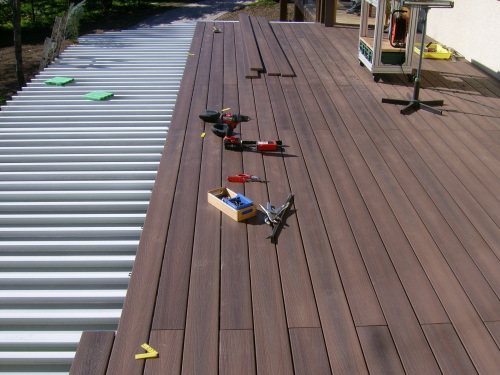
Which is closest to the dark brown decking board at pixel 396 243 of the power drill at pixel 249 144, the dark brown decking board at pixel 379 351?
the dark brown decking board at pixel 379 351

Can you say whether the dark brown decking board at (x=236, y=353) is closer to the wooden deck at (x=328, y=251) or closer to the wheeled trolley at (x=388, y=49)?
the wooden deck at (x=328, y=251)

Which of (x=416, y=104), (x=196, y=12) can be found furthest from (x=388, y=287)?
(x=196, y=12)

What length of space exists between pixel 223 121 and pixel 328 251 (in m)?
1.97

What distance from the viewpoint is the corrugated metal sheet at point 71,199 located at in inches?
103

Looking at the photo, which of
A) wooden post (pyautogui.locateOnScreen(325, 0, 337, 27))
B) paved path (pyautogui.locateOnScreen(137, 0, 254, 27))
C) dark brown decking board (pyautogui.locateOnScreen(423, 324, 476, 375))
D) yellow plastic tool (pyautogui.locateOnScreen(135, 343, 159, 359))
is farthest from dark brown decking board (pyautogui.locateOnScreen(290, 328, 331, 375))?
paved path (pyautogui.locateOnScreen(137, 0, 254, 27))

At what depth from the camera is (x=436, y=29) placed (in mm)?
7902

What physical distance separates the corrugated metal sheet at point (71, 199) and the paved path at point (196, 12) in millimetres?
10542

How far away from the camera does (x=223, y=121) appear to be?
4516 millimetres

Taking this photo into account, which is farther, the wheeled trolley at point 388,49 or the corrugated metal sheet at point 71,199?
Result: the wheeled trolley at point 388,49


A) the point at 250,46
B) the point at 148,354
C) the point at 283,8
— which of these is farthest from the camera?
the point at 283,8

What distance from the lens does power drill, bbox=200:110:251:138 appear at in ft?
14.1

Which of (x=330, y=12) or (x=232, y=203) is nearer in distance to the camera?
(x=232, y=203)

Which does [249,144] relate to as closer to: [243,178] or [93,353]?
[243,178]

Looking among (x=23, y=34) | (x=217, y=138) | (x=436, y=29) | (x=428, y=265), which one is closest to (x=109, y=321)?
(x=428, y=265)
